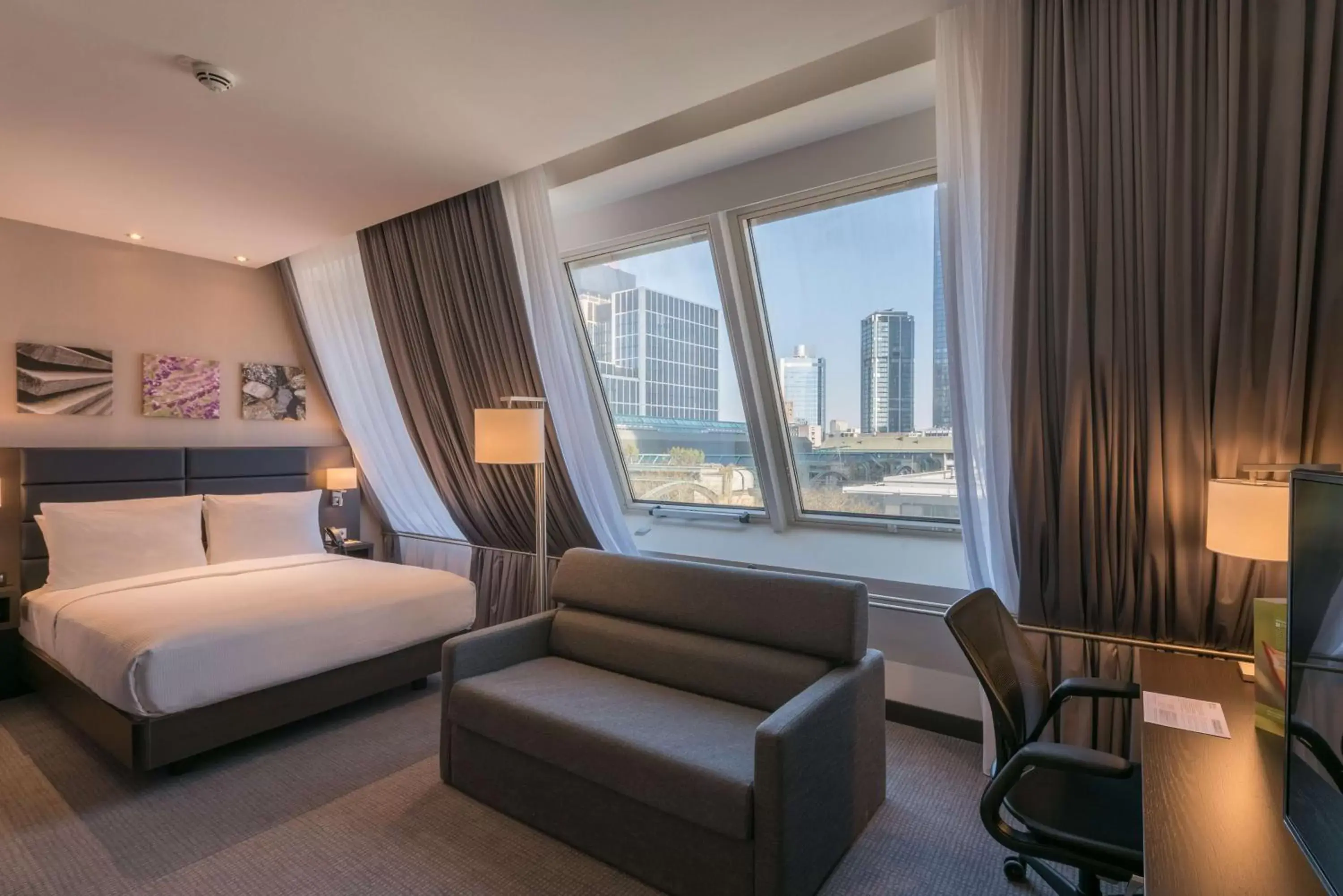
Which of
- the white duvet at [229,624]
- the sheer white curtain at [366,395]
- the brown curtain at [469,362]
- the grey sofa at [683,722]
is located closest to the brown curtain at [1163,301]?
the grey sofa at [683,722]

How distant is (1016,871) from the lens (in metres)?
2.10

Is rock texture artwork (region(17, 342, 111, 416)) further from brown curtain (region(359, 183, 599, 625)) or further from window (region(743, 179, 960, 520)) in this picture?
window (region(743, 179, 960, 520))

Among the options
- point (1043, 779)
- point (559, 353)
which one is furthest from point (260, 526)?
point (1043, 779)

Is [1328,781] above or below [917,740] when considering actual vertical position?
above

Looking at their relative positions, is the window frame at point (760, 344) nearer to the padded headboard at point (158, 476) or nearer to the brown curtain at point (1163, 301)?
the brown curtain at point (1163, 301)

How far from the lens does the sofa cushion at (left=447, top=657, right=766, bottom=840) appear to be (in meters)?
1.94

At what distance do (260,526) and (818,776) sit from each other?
3978mm

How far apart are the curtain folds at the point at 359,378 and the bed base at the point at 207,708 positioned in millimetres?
1654

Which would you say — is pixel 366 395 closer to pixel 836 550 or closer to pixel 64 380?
pixel 64 380

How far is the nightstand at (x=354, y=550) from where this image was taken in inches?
194

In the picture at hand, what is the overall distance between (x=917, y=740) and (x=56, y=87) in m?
4.43

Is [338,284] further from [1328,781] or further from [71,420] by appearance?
[1328,781]

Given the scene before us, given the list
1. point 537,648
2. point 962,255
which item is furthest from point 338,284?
point 962,255

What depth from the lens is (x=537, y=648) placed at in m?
3.05
